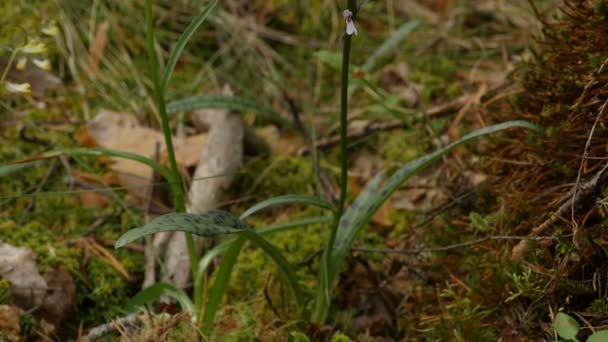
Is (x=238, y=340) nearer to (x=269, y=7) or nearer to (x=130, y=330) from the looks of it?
(x=130, y=330)

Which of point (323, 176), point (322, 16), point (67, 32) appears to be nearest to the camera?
point (323, 176)

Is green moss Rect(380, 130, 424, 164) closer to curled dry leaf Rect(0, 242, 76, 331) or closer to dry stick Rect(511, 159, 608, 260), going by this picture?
dry stick Rect(511, 159, 608, 260)

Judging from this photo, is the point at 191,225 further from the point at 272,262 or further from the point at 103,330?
the point at 272,262

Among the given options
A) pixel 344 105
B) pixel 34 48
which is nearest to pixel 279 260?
pixel 344 105

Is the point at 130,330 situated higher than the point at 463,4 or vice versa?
the point at 463,4

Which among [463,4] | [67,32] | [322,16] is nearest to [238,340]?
[67,32]

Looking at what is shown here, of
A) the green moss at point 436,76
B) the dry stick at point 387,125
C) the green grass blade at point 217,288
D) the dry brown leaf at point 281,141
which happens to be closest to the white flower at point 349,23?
the green grass blade at point 217,288

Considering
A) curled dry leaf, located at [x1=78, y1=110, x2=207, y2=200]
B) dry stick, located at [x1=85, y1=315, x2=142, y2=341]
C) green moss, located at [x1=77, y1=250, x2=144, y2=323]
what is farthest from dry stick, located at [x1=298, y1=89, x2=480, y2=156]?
dry stick, located at [x1=85, y1=315, x2=142, y2=341]
